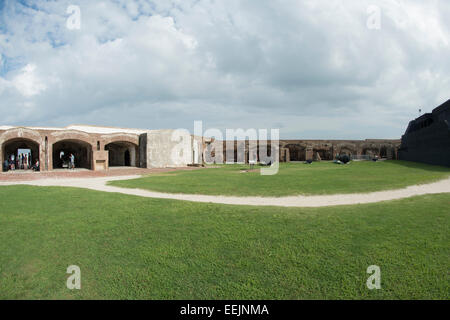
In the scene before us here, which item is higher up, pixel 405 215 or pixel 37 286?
pixel 405 215

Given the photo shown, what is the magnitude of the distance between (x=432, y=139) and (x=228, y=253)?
1204 inches

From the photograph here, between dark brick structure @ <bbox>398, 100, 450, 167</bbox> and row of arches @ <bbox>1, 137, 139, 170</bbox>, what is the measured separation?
3298 cm

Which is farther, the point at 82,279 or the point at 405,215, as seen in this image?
the point at 405,215

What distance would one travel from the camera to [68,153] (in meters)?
35.9

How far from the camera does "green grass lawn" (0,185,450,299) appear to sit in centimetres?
355

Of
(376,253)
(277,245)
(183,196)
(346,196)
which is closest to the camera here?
(376,253)

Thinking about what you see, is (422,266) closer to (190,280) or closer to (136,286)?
(190,280)

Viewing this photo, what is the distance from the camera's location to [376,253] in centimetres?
429

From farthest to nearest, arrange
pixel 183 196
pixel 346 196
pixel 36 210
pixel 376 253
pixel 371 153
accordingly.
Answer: pixel 371 153
pixel 183 196
pixel 346 196
pixel 36 210
pixel 376 253

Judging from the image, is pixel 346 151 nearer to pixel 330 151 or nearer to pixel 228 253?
pixel 330 151

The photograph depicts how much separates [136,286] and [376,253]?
3976 mm

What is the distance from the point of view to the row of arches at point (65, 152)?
26266mm

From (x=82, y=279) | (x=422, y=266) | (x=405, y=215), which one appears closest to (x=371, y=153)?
(x=405, y=215)

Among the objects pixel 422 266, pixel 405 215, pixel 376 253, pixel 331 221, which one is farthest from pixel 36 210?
pixel 405 215
